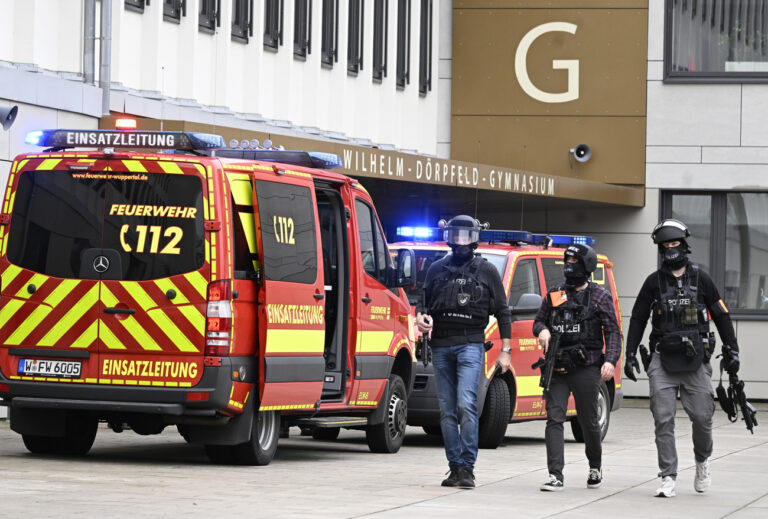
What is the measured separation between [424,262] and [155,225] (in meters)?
4.89

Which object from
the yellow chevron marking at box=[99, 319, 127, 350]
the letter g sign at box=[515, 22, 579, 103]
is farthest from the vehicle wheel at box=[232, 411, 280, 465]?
the letter g sign at box=[515, 22, 579, 103]

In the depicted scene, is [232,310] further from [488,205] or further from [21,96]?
[488,205]

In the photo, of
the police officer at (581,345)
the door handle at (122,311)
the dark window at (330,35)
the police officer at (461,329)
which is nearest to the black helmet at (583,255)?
the police officer at (581,345)

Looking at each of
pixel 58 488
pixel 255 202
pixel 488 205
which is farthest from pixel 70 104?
pixel 488 205

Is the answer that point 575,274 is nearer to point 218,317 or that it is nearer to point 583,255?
point 583,255

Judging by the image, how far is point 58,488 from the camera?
10078mm

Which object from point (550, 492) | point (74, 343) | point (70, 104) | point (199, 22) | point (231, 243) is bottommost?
point (550, 492)

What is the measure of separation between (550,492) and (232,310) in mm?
2591

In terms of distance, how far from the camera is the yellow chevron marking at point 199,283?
1147 cm

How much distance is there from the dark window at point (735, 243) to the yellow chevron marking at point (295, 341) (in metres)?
14.1

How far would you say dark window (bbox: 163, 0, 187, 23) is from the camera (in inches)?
726

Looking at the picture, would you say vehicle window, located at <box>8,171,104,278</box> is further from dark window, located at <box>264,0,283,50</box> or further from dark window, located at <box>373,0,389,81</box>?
dark window, located at <box>373,0,389,81</box>

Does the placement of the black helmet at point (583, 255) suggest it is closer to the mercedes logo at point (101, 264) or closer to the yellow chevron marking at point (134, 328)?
the yellow chevron marking at point (134, 328)

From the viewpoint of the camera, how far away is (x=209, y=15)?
19.4m
